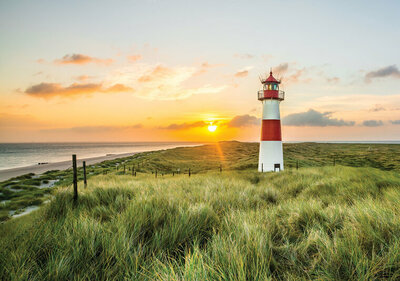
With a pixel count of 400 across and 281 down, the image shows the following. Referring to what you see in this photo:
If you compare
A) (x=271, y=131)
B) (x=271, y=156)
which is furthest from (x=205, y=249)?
(x=271, y=131)

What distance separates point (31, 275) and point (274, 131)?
19.4 m

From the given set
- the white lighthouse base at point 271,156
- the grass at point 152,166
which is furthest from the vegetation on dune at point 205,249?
the white lighthouse base at point 271,156

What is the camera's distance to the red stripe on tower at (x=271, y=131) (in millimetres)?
19203

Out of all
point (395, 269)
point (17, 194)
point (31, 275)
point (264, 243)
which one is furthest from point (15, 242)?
point (17, 194)

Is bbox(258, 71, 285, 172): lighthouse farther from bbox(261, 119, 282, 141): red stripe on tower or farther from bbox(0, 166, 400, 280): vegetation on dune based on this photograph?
bbox(0, 166, 400, 280): vegetation on dune

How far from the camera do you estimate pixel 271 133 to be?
756 inches

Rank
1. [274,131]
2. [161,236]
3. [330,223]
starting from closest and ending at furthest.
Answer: [161,236] < [330,223] < [274,131]

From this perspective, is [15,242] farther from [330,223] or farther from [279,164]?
[279,164]

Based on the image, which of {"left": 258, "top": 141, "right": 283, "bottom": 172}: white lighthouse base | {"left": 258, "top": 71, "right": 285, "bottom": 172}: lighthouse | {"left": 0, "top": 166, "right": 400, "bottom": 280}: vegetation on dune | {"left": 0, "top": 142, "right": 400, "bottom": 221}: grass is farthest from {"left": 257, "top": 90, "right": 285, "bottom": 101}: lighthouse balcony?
{"left": 0, "top": 166, "right": 400, "bottom": 280}: vegetation on dune

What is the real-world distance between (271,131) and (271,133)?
7.4 inches

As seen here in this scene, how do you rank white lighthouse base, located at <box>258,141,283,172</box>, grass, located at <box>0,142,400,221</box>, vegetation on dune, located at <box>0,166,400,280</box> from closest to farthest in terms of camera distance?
vegetation on dune, located at <box>0,166,400,280</box>
grass, located at <box>0,142,400,221</box>
white lighthouse base, located at <box>258,141,283,172</box>

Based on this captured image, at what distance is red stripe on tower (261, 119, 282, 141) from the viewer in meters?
19.2

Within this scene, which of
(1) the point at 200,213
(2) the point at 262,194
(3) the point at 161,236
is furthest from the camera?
(2) the point at 262,194

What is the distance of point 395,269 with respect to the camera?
76.9 inches
